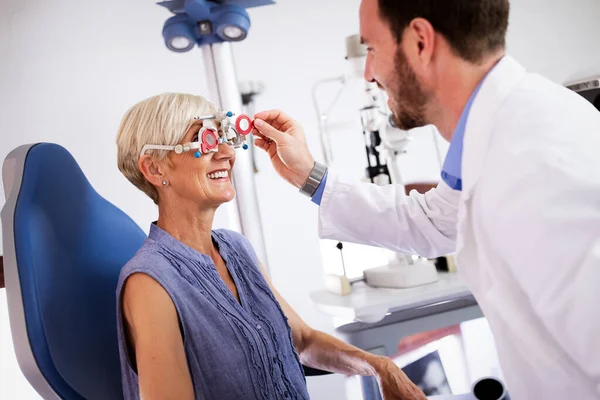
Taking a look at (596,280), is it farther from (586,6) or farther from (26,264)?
(586,6)

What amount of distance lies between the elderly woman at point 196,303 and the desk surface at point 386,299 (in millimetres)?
250

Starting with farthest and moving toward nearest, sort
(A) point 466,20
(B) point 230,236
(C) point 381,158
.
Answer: (C) point 381,158 → (B) point 230,236 → (A) point 466,20

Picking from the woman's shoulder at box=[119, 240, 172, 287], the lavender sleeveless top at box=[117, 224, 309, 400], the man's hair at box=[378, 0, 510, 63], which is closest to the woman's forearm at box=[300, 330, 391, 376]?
the lavender sleeveless top at box=[117, 224, 309, 400]

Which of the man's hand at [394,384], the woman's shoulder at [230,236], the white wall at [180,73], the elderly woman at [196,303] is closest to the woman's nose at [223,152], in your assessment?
the elderly woman at [196,303]

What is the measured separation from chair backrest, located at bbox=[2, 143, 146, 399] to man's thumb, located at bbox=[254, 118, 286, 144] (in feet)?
1.40

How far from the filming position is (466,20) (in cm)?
103

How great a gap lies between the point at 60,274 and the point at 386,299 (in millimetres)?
976

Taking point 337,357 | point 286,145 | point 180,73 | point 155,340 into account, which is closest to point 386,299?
point 337,357

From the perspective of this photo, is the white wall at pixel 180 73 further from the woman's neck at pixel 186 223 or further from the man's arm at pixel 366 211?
the woman's neck at pixel 186 223

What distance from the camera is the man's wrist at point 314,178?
142 centimetres

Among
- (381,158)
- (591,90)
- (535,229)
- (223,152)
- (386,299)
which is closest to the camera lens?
(535,229)

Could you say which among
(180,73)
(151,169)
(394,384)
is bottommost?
(394,384)

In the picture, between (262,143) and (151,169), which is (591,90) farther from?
(151,169)

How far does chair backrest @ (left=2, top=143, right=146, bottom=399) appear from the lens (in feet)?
3.37
